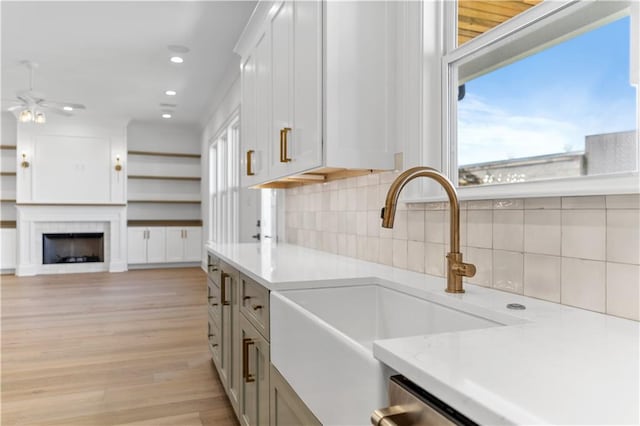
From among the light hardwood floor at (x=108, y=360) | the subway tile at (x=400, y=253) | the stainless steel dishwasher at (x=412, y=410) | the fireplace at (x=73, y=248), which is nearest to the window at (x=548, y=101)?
the subway tile at (x=400, y=253)

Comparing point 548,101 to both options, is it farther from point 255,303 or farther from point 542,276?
point 255,303

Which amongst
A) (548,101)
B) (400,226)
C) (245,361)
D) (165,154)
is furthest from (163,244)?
(548,101)

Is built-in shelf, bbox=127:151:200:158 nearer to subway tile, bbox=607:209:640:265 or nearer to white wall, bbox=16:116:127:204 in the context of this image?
white wall, bbox=16:116:127:204

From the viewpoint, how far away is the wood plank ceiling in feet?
4.65

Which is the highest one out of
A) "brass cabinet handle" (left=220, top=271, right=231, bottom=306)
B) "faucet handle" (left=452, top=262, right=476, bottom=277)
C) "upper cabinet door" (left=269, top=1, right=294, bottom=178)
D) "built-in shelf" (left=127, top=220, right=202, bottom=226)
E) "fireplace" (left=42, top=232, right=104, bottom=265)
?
"upper cabinet door" (left=269, top=1, right=294, bottom=178)

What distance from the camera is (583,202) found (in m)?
1.06

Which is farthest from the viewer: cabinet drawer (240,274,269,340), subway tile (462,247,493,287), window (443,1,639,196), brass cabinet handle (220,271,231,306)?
brass cabinet handle (220,271,231,306)

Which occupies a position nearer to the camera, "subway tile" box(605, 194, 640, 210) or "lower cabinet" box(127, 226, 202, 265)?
"subway tile" box(605, 194, 640, 210)

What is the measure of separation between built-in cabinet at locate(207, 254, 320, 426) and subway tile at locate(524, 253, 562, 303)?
2.32 feet

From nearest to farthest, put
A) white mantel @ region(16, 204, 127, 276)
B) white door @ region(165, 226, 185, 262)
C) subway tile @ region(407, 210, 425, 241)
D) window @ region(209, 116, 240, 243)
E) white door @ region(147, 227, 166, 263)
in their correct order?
subway tile @ region(407, 210, 425, 241) < window @ region(209, 116, 240, 243) < white mantel @ region(16, 204, 127, 276) < white door @ region(147, 227, 166, 263) < white door @ region(165, 226, 185, 262)

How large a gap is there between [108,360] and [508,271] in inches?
114

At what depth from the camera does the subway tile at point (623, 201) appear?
94 cm

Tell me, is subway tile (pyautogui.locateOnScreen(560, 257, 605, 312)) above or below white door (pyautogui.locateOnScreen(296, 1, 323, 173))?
below

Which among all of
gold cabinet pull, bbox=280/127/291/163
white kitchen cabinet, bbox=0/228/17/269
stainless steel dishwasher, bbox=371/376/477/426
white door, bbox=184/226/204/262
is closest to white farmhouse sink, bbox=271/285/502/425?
stainless steel dishwasher, bbox=371/376/477/426
